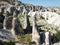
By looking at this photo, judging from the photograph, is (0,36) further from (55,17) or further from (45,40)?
(55,17)

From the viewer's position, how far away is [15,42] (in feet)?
123

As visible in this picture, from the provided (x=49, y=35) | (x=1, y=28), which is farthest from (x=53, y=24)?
(x=1, y=28)

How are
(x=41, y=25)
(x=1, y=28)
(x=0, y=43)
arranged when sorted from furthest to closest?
(x=41, y=25) < (x=1, y=28) < (x=0, y=43)

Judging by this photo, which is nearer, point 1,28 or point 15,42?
point 15,42

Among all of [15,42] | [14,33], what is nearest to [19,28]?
[14,33]

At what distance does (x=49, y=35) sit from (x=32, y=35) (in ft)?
10.6

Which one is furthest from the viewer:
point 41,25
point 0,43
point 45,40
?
point 41,25

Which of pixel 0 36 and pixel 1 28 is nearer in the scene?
pixel 0 36

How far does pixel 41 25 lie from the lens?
47750 millimetres

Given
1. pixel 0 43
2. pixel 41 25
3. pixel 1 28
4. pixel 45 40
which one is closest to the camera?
pixel 0 43

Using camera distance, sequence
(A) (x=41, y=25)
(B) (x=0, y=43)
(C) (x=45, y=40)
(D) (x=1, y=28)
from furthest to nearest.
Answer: (A) (x=41, y=25) → (D) (x=1, y=28) → (C) (x=45, y=40) → (B) (x=0, y=43)

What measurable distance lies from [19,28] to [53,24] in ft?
29.4

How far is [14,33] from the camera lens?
41.2 m

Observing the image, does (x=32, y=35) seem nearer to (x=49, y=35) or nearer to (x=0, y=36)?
(x=49, y=35)
